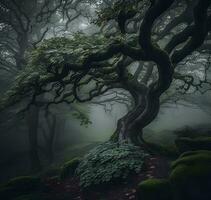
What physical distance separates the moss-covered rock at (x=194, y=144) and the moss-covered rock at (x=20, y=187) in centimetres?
671

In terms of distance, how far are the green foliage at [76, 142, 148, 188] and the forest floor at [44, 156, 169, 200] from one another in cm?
26

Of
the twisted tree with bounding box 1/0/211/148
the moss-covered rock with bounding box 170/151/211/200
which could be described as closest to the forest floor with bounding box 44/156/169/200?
the moss-covered rock with bounding box 170/151/211/200

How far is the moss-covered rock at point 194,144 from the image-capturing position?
12234 millimetres

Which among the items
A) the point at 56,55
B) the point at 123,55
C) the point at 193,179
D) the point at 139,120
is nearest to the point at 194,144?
the point at 139,120

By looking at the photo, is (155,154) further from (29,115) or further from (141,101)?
(29,115)

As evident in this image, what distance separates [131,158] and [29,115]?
1251 cm

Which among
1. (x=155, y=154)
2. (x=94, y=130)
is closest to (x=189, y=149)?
(x=155, y=154)

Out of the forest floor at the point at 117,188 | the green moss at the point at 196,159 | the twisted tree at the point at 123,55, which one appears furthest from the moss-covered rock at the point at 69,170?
the green moss at the point at 196,159

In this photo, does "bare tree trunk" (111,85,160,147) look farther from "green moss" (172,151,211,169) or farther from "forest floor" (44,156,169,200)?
"green moss" (172,151,211,169)

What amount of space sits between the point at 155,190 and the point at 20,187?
23.3 feet

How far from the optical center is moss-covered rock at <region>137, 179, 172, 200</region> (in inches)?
387

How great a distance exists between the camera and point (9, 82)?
2509cm

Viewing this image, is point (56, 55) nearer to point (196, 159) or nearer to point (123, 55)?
point (123, 55)

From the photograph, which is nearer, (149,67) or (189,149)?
(189,149)
